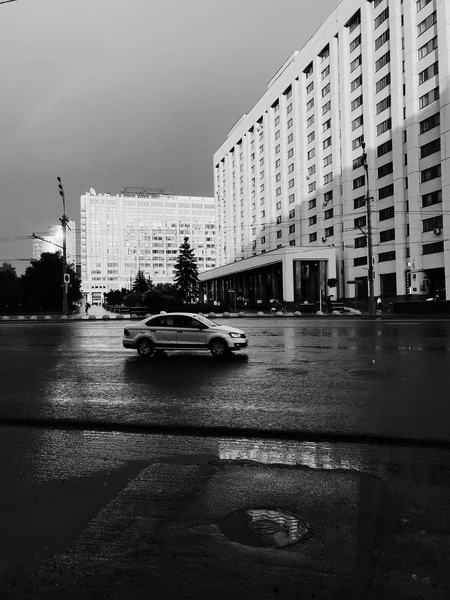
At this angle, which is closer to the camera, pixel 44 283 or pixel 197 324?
pixel 197 324

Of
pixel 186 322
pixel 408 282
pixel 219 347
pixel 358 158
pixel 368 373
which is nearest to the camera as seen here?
pixel 368 373

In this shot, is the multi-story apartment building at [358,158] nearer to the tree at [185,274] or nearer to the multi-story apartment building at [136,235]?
the tree at [185,274]

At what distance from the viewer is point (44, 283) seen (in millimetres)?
56469

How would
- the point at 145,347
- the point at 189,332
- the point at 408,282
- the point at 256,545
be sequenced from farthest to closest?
1. the point at 408,282
2. the point at 145,347
3. the point at 189,332
4. the point at 256,545

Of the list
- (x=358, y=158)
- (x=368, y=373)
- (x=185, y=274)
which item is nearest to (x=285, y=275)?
(x=358, y=158)

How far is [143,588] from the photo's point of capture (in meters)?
2.88

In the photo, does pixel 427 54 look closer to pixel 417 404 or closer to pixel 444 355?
pixel 444 355

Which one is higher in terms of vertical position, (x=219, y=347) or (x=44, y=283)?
(x=44, y=283)

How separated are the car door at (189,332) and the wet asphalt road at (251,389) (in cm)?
43

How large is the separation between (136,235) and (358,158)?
133 m

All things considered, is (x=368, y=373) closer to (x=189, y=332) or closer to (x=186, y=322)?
(x=189, y=332)

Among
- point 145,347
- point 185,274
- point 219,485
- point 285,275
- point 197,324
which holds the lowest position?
point 219,485

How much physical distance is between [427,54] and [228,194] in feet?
210

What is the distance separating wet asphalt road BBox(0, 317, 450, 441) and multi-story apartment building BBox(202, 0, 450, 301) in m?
29.8
